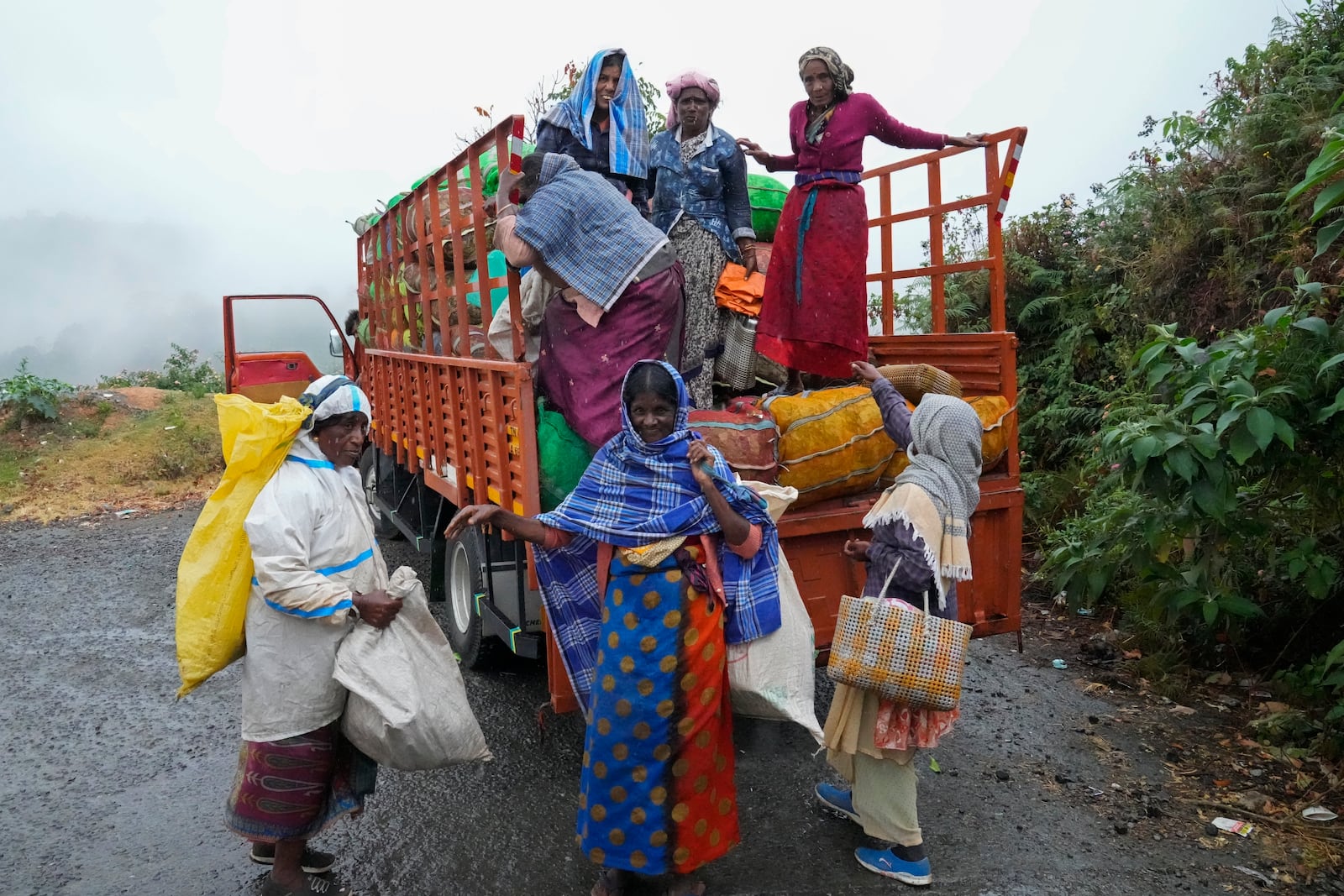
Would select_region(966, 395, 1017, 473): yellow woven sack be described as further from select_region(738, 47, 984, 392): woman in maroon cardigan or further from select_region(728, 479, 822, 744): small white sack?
select_region(728, 479, 822, 744): small white sack

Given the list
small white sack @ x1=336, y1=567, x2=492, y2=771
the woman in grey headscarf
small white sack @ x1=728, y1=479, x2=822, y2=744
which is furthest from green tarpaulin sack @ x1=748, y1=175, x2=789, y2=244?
small white sack @ x1=336, y1=567, x2=492, y2=771

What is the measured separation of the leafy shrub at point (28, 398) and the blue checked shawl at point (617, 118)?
9780 millimetres

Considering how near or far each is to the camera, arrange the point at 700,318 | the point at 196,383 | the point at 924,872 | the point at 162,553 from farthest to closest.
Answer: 1. the point at 196,383
2. the point at 162,553
3. the point at 700,318
4. the point at 924,872

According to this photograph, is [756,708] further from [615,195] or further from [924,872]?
[615,195]

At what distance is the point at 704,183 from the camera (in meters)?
4.06

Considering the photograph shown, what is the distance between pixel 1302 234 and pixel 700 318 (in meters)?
3.70

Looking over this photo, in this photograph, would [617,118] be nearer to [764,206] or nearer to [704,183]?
[704,183]

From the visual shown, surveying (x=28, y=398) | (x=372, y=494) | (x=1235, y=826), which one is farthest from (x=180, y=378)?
(x=1235, y=826)

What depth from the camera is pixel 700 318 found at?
13.0 feet

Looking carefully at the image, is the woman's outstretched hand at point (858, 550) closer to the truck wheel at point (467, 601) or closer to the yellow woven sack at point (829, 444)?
the yellow woven sack at point (829, 444)

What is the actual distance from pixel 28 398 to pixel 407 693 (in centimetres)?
1068

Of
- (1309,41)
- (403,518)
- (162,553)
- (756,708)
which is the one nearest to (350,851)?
(756,708)

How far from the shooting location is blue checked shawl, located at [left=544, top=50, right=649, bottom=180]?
145 inches

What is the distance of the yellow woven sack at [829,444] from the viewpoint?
3.23 meters
